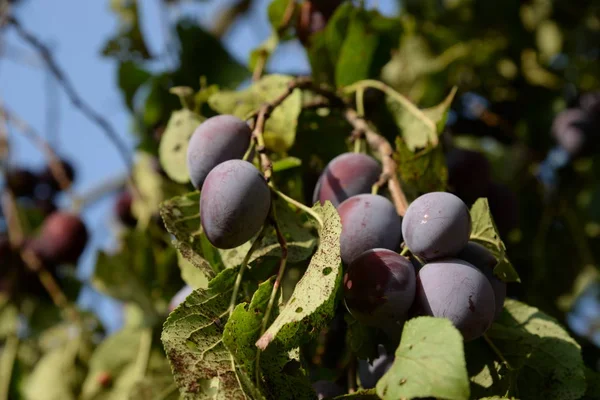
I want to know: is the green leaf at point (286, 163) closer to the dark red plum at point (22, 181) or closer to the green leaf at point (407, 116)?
the green leaf at point (407, 116)

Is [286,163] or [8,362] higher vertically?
[286,163]

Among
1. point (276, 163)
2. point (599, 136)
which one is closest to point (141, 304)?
point (276, 163)

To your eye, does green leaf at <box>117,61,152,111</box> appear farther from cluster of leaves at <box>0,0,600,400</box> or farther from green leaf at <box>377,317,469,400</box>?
green leaf at <box>377,317,469,400</box>

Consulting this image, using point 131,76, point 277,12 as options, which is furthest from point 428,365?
point 131,76

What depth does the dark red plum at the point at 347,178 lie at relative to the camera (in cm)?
75

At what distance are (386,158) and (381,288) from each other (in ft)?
0.76

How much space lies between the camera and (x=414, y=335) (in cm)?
56

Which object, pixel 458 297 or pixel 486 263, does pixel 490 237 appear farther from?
pixel 458 297

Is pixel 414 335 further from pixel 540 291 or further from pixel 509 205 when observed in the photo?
pixel 540 291

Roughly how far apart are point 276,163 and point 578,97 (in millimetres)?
991

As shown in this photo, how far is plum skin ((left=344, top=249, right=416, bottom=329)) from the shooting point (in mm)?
597

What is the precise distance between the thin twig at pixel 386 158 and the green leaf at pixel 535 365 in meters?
0.17

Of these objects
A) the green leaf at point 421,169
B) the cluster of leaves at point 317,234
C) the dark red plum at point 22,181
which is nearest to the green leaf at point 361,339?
the cluster of leaves at point 317,234

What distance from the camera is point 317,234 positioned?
80cm
